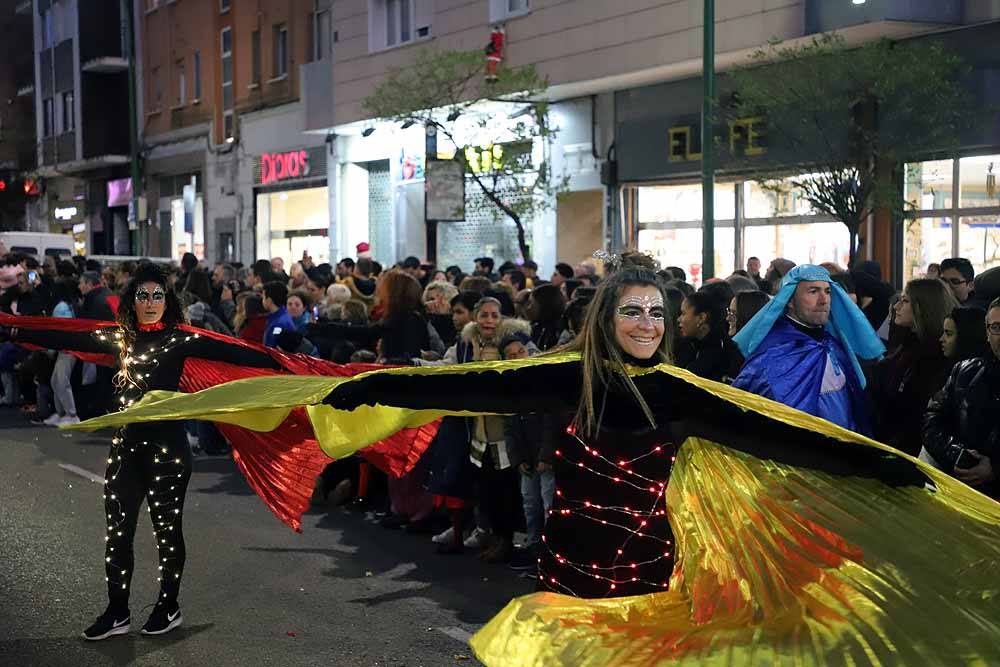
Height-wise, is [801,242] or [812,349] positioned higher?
[801,242]

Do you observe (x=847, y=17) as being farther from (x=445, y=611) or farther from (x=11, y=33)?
(x=11, y=33)

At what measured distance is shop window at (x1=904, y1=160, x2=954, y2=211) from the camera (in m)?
17.9

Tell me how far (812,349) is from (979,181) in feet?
38.6

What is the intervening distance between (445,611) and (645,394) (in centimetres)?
364

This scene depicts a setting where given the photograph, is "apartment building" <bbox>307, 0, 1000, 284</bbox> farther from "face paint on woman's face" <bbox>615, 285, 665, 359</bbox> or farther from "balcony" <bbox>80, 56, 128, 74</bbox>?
"balcony" <bbox>80, 56, 128, 74</bbox>

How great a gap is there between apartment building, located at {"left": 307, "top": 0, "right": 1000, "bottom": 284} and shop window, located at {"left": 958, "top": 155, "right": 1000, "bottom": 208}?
0.06m

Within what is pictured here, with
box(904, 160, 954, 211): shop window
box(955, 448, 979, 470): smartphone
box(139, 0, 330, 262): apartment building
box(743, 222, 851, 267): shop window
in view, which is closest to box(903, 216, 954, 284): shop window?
box(904, 160, 954, 211): shop window

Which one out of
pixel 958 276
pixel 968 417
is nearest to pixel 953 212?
pixel 958 276

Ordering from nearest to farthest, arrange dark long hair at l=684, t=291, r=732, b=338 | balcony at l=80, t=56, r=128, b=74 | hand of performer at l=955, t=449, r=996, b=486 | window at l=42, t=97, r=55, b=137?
hand of performer at l=955, t=449, r=996, b=486, dark long hair at l=684, t=291, r=732, b=338, balcony at l=80, t=56, r=128, b=74, window at l=42, t=97, r=55, b=137

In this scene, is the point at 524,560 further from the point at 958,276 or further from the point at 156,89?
the point at 156,89

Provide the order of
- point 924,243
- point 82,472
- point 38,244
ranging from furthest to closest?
point 38,244
point 924,243
point 82,472

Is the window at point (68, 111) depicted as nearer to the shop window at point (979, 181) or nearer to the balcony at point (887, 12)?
the balcony at point (887, 12)

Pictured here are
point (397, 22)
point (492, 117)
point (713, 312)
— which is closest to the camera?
point (713, 312)

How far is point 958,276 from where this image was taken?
1101 centimetres
